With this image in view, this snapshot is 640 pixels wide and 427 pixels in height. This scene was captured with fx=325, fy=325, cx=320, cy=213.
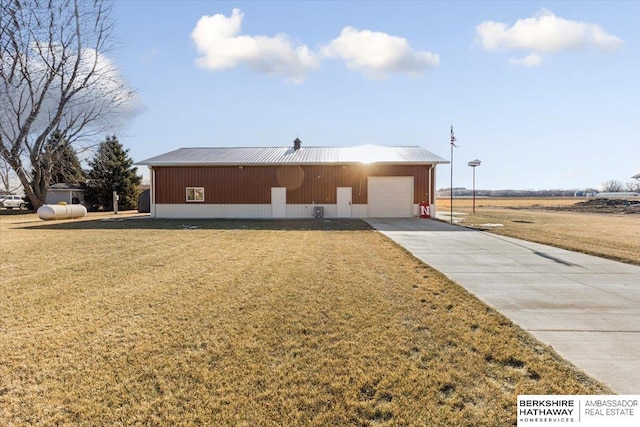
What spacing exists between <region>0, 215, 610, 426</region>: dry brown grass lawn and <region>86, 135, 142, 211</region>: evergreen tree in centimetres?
3041

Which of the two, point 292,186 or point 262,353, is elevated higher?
point 292,186

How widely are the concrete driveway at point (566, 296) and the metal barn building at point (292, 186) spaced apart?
11766mm

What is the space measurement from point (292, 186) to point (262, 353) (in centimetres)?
1846

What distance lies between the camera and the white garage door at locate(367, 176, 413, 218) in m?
Answer: 21.2

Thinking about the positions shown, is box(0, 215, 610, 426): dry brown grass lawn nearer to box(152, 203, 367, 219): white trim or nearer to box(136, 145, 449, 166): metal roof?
box(152, 203, 367, 219): white trim

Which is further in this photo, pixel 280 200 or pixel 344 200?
pixel 280 200

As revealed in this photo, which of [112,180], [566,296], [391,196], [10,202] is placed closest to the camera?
[566,296]

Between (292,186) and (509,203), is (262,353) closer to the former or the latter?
(292,186)

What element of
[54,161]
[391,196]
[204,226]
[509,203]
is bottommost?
[204,226]

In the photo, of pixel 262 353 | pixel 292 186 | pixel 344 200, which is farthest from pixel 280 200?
pixel 262 353

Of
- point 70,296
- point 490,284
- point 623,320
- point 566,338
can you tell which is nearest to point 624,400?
point 566,338

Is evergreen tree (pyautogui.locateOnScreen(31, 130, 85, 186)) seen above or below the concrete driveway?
above

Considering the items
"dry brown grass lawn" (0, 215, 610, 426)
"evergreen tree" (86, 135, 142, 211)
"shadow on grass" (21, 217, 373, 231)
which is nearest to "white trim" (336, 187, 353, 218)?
"shadow on grass" (21, 217, 373, 231)

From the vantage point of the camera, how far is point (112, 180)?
32375 mm
